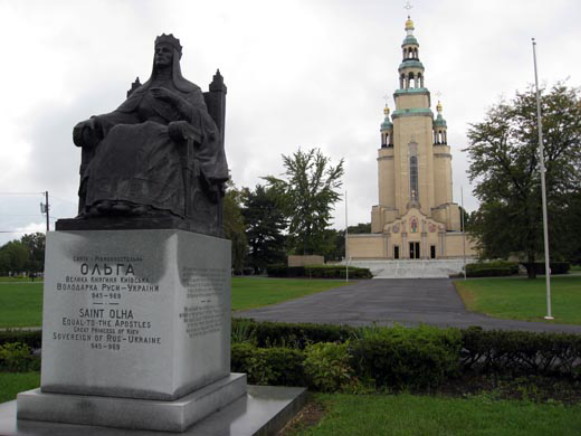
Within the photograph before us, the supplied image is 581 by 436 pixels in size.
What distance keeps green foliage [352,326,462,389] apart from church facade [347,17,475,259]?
69.2 meters

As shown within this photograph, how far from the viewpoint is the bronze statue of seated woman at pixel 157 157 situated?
5.88m

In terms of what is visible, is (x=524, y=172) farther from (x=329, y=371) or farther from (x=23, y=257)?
(x=23, y=257)

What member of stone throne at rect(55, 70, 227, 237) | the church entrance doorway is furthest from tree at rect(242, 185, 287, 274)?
stone throne at rect(55, 70, 227, 237)

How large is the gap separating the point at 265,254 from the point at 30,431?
68776 millimetres

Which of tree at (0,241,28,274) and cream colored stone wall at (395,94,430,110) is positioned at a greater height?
cream colored stone wall at (395,94,430,110)

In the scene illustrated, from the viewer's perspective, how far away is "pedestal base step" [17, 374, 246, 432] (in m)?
5.26

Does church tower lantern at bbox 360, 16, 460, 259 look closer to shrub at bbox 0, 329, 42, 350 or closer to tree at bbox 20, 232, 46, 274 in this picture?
tree at bbox 20, 232, 46, 274

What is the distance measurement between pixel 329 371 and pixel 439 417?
2.04 meters

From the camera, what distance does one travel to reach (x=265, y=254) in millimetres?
73938

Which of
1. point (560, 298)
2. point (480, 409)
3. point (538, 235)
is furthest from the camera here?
point (538, 235)

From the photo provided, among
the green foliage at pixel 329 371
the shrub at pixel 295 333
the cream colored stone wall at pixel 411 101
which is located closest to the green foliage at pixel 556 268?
the cream colored stone wall at pixel 411 101

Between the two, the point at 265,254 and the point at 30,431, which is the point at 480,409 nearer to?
the point at 30,431

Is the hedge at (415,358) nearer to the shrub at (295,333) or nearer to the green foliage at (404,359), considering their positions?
the green foliage at (404,359)

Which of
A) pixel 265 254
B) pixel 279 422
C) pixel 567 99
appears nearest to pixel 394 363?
pixel 279 422
